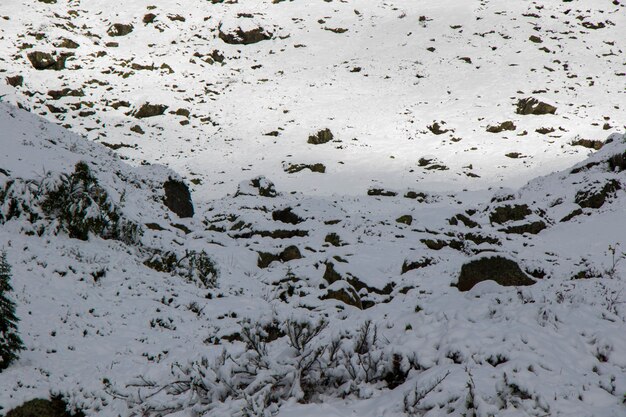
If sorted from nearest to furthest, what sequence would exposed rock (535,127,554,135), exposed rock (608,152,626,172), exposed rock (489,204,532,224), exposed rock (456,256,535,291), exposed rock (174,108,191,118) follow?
exposed rock (456,256,535,291)
exposed rock (489,204,532,224)
exposed rock (608,152,626,172)
exposed rock (535,127,554,135)
exposed rock (174,108,191,118)

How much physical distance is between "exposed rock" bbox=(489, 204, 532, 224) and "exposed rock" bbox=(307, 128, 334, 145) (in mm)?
16420

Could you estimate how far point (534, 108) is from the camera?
32.0 meters

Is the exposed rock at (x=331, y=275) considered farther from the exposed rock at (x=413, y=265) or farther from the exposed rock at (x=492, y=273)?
the exposed rock at (x=492, y=273)

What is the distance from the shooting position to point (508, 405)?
3.45 m

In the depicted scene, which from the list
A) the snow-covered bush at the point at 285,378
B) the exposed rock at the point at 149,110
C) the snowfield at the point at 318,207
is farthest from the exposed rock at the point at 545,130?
the snow-covered bush at the point at 285,378

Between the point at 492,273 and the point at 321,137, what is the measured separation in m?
24.4

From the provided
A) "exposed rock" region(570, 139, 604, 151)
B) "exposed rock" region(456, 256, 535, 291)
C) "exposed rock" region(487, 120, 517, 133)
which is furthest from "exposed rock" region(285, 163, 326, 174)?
"exposed rock" region(456, 256, 535, 291)

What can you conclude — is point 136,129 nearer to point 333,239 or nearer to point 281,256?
point 333,239

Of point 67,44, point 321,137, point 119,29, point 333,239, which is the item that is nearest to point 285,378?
point 333,239

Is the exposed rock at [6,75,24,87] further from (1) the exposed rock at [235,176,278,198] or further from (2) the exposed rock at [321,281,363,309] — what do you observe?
(2) the exposed rock at [321,281,363,309]

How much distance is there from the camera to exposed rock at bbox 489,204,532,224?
17516mm

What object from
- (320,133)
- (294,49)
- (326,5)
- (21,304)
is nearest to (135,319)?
(21,304)

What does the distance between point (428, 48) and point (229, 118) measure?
2264 centimetres

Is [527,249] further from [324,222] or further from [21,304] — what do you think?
[21,304]
